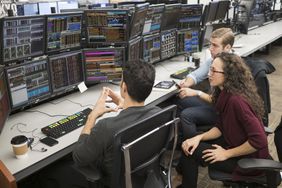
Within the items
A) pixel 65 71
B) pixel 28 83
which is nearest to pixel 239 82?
pixel 65 71

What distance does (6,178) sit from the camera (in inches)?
54.4

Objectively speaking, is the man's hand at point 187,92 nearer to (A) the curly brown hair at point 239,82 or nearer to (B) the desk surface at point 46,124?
(B) the desk surface at point 46,124

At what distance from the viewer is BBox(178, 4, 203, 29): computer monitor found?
3385 mm

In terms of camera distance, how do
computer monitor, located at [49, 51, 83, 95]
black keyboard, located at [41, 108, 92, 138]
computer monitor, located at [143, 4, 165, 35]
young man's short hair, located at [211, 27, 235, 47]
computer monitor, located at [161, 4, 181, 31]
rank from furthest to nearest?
computer monitor, located at [161, 4, 181, 31] → computer monitor, located at [143, 4, 165, 35] → young man's short hair, located at [211, 27, 235, 47] → computer monitor, located at [49, 51, 83, 95] → black keyboard, located at [41, 108, 92, 138]

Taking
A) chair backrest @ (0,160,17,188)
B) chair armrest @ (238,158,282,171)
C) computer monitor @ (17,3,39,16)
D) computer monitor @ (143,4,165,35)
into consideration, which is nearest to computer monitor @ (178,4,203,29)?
computer monitor @ (143,4,165,35)

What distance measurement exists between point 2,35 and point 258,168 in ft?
5.24

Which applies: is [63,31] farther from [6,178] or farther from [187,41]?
[187,41]

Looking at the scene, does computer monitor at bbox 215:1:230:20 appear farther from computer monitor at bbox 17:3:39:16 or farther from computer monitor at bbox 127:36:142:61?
computer monitor at bbox 17:3:39:16

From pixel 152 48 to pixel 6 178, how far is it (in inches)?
80.6

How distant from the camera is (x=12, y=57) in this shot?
187cm

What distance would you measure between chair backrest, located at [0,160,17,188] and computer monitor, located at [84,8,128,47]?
51.7 inches

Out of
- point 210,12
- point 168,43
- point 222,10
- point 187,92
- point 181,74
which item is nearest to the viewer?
point 187,92

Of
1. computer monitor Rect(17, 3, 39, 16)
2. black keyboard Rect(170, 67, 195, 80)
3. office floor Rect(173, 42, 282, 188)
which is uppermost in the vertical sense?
computer monitor Rect(17, 3, 39, 16)

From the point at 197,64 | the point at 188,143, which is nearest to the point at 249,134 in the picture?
the point at 188,143
